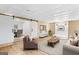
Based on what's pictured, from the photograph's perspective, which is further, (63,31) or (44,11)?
(63,31)

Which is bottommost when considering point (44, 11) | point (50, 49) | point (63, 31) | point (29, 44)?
point (50, 49)

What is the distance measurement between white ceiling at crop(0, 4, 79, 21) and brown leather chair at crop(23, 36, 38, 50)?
53 centimetres

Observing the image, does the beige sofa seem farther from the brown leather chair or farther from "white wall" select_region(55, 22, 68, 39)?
the brown leather chair

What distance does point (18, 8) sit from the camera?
9.06 feet

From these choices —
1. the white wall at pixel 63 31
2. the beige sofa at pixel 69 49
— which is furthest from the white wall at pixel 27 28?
the beige sofa at pixel 69 49

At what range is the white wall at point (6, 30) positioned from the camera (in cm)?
280

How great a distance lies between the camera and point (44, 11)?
9.18 feet

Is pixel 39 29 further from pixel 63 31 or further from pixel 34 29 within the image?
pixel 63 31

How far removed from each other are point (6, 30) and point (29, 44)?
63cm

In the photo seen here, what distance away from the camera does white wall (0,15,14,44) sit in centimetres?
280

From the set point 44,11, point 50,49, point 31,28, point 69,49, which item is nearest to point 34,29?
point 31,28

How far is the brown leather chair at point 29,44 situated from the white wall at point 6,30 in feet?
1.00

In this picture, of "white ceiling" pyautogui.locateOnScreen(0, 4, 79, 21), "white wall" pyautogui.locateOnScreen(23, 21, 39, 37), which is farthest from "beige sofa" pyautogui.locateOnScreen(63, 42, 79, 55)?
"white wall" pyautogui.locateOnScreen(23, 21, 39, 37)
